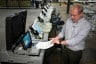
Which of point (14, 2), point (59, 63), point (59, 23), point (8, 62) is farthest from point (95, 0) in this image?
point (8, 62)

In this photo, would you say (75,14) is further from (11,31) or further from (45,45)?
(11,31)

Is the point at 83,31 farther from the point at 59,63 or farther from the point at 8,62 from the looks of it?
the point at 8,62

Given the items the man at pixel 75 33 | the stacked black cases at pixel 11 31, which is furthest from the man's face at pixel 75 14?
the stacked black cases at pixel 11 31

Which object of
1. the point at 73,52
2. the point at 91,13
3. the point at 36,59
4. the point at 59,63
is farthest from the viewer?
the point at 91,13

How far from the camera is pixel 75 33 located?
12.4ft

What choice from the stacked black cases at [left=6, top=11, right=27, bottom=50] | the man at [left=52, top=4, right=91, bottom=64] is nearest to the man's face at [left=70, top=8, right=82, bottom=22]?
the man at [left=52, top=4, right=91, bottom=64]

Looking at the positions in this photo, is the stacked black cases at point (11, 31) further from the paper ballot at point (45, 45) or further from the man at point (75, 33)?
the man at point (75, 33)

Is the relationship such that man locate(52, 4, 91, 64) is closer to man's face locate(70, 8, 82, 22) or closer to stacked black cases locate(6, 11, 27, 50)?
man's face locate(70, 8, 82, 22)

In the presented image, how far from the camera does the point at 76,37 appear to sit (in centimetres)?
372

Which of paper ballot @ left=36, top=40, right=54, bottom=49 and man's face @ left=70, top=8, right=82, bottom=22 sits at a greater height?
man's face @ left=70, top=8, right=82, bottom=22

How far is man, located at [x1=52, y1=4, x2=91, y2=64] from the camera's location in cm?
367

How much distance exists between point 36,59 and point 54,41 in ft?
1.36

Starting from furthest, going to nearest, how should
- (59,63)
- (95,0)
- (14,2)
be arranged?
(14,2) < (95,0) < (59,63)

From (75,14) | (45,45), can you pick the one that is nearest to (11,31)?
(45,45)
